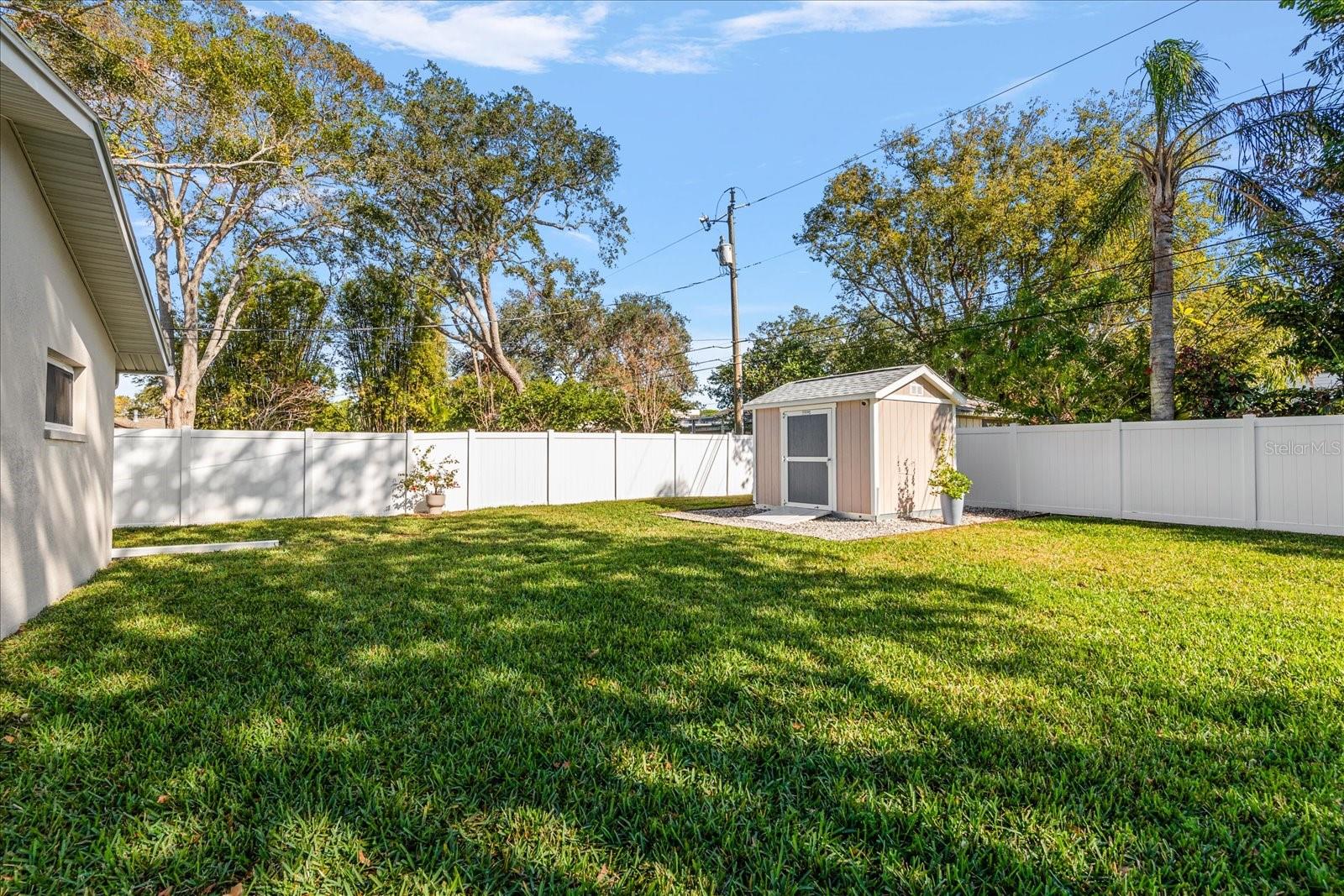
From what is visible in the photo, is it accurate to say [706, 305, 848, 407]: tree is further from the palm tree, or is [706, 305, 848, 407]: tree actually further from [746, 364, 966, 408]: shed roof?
the palm tree

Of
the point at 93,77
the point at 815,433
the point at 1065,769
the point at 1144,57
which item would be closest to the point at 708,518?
the point at 815,433

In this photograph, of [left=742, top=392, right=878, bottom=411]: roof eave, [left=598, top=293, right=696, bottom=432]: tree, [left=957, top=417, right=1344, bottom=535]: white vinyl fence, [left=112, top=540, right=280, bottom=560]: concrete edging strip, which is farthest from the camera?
[left=598, top=293, right=696, bottom=432]: tree

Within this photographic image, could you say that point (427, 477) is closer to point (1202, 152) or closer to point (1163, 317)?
point (1163, 317)

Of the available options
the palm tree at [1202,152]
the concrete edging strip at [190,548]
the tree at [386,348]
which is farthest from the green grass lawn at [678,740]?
the tree at [386,348]

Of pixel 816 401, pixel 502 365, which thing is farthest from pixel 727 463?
pixel 502 365

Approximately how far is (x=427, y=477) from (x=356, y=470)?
3.82 feet

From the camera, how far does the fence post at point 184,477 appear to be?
9344 millimetres

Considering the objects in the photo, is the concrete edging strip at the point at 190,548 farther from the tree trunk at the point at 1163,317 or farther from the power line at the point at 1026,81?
the power line at the point at 1026,81

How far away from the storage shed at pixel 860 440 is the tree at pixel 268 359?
43.2 feet

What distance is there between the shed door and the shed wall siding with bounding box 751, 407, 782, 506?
176 millimetres

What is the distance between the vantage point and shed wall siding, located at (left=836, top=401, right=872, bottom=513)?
367 inches

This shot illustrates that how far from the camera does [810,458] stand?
34.0 feet

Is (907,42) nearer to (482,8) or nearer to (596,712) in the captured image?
(482,8)

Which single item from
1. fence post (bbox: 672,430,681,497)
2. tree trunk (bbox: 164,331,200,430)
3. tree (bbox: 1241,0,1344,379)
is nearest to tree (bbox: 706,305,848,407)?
fence post (bbox: 672,430,681,497)
